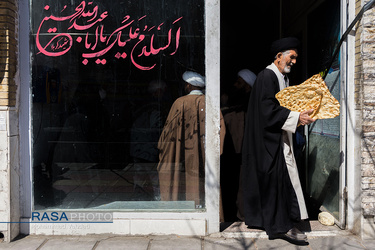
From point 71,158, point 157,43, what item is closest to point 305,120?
point 157,43

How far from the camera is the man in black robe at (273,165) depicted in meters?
3.88

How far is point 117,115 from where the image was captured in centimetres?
429

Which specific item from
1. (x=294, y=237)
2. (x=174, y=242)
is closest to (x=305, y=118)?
(x=294, y=237)

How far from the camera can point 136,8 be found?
13.8 feet

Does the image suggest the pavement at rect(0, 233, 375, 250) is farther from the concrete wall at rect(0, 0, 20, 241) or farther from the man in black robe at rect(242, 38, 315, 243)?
the concrete wall at rect(0, 0, 20, 241)

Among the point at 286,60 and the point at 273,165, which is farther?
Result: the point at 286,60

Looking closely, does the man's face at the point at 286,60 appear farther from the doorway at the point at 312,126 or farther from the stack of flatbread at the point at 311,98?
the doorway at the point at 312,126

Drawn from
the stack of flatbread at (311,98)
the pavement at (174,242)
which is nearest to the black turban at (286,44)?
the stack of flatbread at (311,98)

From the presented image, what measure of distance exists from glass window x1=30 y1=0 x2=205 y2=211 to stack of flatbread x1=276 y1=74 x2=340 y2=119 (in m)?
0.96

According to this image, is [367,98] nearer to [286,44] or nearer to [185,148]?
[286,44]

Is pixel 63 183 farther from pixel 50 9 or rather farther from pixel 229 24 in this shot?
pixel 229 24

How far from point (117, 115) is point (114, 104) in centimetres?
13

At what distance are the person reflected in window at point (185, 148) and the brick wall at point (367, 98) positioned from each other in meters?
1.75

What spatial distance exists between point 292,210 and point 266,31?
16.3 ft
